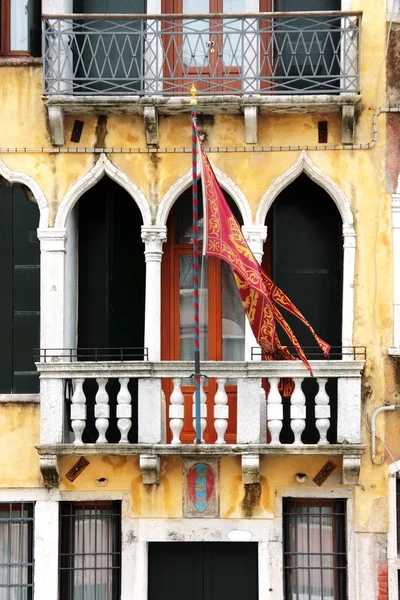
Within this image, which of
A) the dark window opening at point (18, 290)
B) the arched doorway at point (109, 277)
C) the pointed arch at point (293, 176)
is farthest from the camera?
the arched doorway at point (109, 277)

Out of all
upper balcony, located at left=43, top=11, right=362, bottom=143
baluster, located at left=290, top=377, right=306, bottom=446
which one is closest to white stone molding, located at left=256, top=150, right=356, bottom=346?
upper balcony, located at left=43, top=11, right=362, bottom=143

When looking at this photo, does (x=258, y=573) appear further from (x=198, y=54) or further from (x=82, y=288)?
(x=198, y=54)

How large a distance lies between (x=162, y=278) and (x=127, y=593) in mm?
3899

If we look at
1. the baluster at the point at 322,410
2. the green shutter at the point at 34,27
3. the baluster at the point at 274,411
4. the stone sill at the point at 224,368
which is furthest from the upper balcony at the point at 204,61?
the baluster at the point at 274,411

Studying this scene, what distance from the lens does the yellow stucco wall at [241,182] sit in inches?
654

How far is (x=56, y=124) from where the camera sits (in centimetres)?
1675

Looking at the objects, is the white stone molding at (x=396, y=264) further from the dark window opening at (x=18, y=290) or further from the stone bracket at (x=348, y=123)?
the dark window opening at (x=18, y=290)

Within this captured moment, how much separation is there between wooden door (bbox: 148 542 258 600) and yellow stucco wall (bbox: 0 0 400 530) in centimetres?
55

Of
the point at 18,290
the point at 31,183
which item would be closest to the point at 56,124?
the point at 31,183

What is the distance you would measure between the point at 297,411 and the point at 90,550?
124 inches

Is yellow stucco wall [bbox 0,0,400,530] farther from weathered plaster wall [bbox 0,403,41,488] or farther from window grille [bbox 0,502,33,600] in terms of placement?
window grille [bbox 0,502,33,600]

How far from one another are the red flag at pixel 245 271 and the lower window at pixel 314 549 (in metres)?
1.94

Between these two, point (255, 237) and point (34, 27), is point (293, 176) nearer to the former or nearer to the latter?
point (255, 237)

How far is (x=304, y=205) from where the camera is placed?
17.4 m
